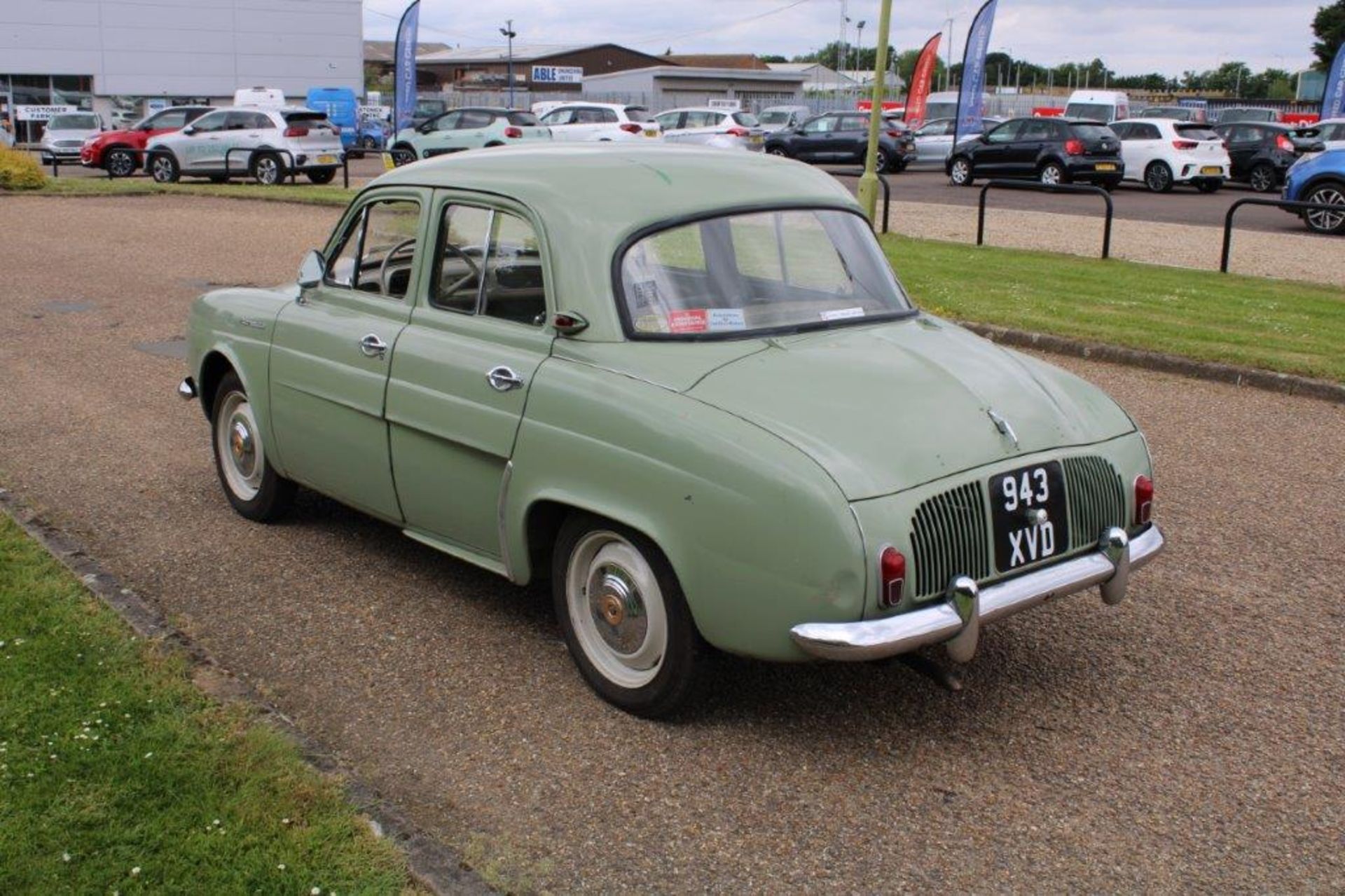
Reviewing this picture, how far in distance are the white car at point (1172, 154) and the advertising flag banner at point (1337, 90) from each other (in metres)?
5.73

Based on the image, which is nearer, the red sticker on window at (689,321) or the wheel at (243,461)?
the red sticker on window at (689,321)

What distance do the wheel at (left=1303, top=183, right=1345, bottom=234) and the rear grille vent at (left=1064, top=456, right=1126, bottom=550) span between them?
17514mm

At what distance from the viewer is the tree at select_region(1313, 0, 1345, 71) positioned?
257 ft

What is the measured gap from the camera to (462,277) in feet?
17.0

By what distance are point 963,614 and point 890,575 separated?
0.28 meters

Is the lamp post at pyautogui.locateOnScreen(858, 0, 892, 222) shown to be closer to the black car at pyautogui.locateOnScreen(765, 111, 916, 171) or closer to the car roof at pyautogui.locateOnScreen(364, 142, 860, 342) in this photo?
the car roof at pyautogui.locateOnScreen(364, 142, 860, 342)

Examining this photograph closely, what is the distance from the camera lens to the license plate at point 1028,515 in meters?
4.13

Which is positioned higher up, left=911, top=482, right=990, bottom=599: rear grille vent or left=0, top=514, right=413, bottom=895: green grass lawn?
left=911, top=482, right=990, bottom=599: rear grille vent

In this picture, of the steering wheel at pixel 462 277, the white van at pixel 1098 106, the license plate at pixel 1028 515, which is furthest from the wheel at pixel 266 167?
the license plate at pixel 1028 515

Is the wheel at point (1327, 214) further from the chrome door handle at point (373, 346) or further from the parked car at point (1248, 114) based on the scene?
the parked car at point (1248, 114)

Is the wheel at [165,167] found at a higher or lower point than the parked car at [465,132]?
lower

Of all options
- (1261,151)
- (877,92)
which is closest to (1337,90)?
(1261,151)

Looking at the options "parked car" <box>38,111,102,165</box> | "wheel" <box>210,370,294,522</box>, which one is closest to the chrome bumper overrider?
"wheel" <box>210,370,294,522</box>

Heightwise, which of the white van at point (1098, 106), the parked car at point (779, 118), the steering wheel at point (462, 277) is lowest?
the steering wheel at point (462, 277)
